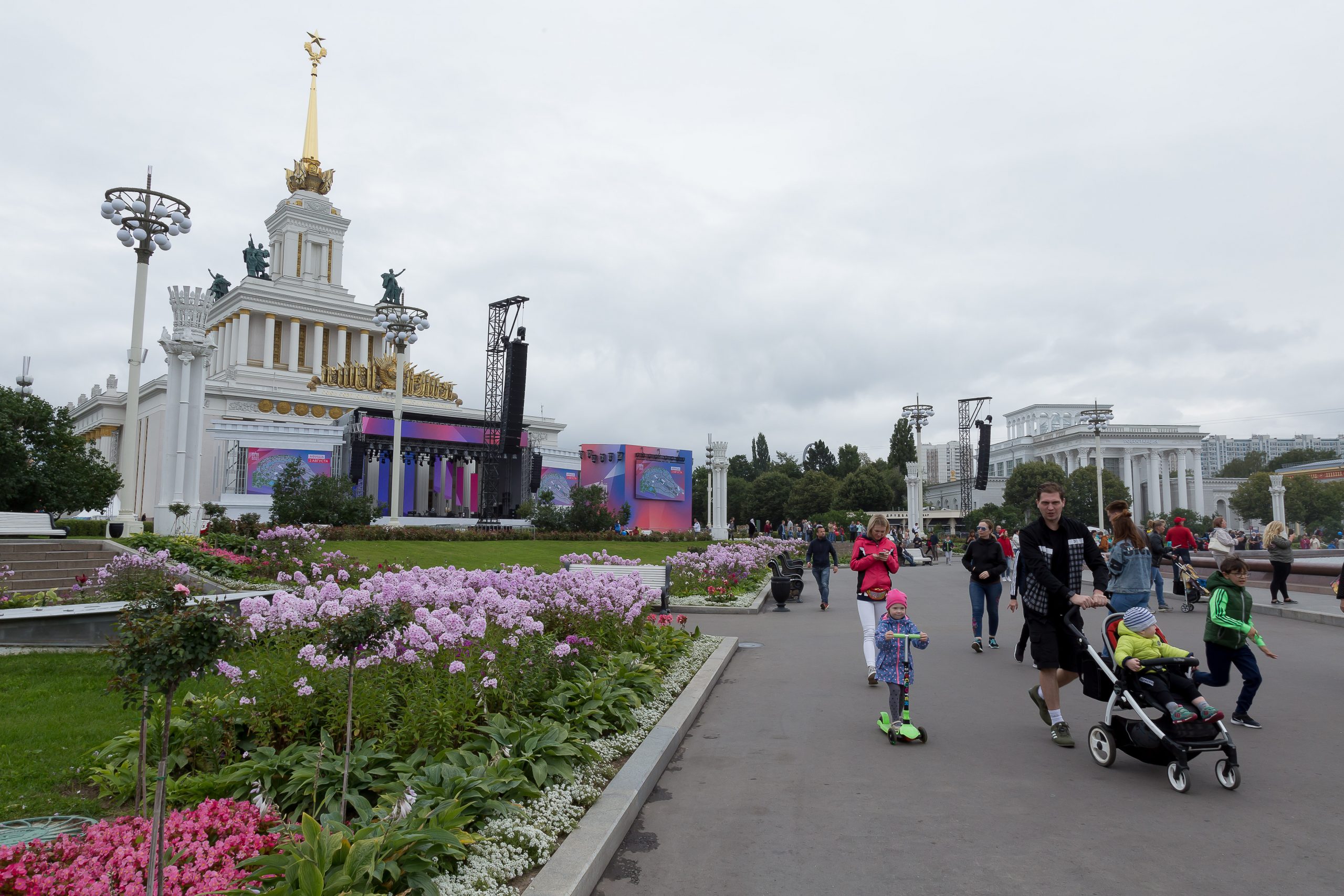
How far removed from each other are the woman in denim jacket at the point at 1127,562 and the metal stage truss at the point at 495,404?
33.7m

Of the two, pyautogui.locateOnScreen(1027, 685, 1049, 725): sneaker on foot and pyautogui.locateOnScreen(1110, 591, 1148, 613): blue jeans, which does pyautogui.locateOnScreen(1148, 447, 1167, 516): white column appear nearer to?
pyautogui.locateOnScreen(1110, 591, 1148, 613): blue jeans

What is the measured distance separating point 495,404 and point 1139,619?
38324mm

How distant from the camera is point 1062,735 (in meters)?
6.09

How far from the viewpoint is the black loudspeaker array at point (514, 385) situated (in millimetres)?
38812

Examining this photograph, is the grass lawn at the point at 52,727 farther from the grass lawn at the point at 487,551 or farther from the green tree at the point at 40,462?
the green tree at the point at 40,462

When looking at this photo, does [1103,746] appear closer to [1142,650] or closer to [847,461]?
[1142,650]

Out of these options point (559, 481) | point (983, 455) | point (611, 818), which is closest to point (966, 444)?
point (983, 455)

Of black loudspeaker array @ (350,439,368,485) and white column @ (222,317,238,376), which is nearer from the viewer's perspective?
black loudspeaker array @ (350,439,368,485)

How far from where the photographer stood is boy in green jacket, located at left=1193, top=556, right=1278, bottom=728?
632 centimetres

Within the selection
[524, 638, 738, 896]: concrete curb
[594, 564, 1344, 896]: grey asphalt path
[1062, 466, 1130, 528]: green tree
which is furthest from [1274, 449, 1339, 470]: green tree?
[524, 638, 738, 896]: concrete curb

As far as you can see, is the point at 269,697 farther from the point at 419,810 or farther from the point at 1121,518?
the point at 1121,518

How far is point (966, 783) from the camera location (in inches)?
207

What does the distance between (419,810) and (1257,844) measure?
4300mm

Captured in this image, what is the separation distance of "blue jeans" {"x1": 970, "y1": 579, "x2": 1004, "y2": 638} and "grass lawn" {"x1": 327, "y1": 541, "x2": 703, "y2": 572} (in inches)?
373
